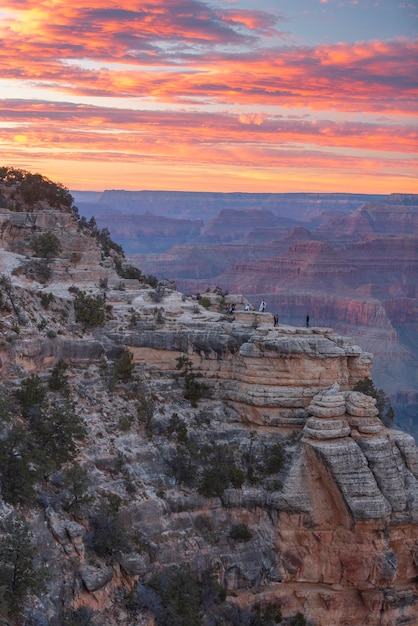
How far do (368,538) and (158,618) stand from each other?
9628mm

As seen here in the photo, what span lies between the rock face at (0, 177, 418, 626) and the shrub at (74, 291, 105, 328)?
→ 33cm

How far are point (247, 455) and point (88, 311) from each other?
8703 mm

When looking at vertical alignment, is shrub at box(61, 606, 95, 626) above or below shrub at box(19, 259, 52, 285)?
below

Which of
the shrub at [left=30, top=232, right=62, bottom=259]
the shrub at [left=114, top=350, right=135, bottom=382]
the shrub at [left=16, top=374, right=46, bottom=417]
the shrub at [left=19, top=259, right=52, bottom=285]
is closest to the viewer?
the shrub at [left=16, top=374, right=46, bottom=417]

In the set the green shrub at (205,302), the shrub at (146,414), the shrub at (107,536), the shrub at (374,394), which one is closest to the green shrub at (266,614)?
the shrub at (107,536)

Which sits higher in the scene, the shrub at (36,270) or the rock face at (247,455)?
the shrub at (36,270)

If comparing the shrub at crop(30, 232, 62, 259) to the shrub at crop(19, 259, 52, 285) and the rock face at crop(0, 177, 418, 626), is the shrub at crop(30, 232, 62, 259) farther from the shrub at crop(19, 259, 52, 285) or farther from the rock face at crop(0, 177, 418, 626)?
the rock face at crop(0, 177, 418, 626)

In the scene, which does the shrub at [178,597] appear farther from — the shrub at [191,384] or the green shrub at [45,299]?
the green shrub at [45,299]

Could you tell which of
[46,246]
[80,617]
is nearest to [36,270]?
[46,246]

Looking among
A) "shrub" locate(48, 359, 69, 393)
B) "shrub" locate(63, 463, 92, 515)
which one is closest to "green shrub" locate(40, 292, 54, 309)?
"shrub" locate(48, 359, 69, 393)

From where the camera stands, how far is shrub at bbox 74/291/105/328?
126ft

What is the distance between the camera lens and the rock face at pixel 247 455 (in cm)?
3403

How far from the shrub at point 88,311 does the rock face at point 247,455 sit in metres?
0.33

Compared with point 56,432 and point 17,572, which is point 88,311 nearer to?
point 56,432
